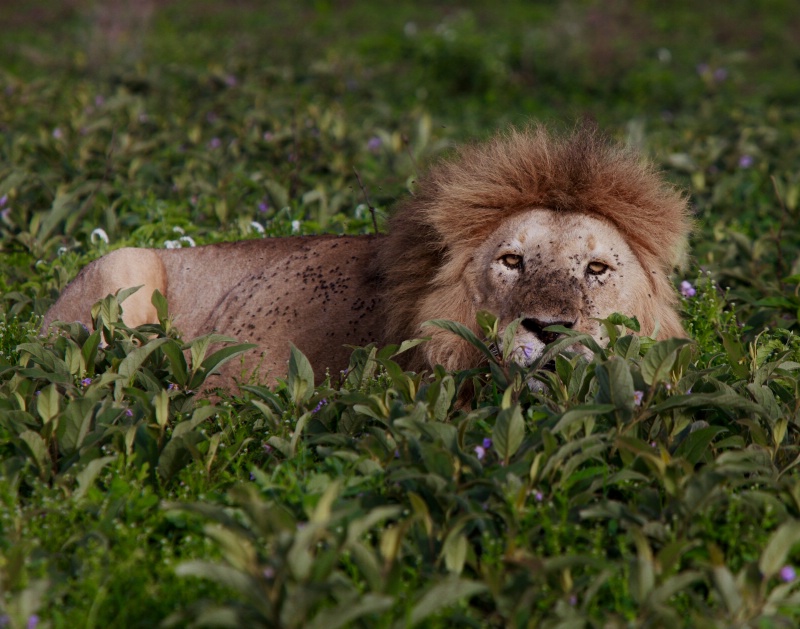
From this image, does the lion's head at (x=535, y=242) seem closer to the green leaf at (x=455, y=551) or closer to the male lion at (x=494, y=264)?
the male lion at (x=494, y=264)

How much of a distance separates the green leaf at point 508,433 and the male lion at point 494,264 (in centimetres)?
58

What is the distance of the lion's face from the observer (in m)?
3.52

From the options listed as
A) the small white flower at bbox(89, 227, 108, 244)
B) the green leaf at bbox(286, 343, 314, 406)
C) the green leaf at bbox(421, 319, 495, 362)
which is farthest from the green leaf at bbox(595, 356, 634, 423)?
the small white flower at bbox(89, 227, 108, 244)

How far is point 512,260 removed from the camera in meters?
3.76

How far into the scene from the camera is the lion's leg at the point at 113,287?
4.66m

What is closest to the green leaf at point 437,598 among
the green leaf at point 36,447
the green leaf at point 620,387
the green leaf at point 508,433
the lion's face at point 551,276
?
the green leaf at point 508,433

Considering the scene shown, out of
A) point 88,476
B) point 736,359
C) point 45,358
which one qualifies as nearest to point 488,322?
point 736,359

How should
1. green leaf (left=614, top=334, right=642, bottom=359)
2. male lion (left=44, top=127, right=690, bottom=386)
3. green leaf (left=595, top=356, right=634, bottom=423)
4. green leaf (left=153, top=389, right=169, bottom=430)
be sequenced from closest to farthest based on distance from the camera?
green leaf (left=595, top=356, right=634, bottom=423), green leaf (left=153, top=389, right=169, bottom=430), green leaf (left=614, top=334, right=642, bottom=359), male lion (left=44, top=127, right=690, bottom=386)

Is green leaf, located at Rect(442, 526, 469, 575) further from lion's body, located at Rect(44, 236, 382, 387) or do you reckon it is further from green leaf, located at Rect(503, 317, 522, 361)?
lion's body, located at Rect(44, 236, 382, 387)

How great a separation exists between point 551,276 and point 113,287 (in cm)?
214

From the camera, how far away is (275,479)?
3.07m

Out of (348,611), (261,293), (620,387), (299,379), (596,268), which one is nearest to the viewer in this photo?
(348,611)

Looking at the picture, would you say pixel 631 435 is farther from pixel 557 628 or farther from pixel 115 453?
pixel 115 453

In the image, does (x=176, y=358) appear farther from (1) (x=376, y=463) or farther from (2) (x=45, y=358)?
(1) (x=376, y=463)
